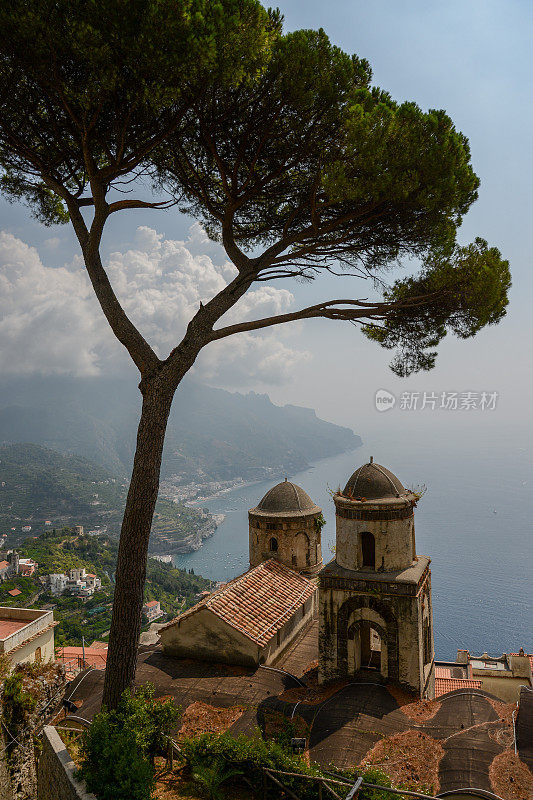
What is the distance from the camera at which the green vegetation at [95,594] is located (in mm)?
57594

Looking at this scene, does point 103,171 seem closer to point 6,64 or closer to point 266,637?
point 6,64

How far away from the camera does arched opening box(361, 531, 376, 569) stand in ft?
41.7

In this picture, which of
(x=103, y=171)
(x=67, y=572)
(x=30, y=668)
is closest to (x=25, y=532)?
(x=67, y=572)

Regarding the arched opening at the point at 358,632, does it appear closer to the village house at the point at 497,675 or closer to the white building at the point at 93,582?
the village house at the point at 497,675

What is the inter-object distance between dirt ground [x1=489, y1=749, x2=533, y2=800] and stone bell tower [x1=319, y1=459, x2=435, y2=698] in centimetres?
298

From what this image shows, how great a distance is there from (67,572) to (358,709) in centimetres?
7997

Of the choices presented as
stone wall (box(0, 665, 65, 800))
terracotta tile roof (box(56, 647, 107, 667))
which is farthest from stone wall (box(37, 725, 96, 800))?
terracotta tile roof (box(56, 647, 107, 667))

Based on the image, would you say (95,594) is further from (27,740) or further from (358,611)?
(358,611)

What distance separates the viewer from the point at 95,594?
72625 millimetres

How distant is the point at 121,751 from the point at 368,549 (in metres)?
8.23

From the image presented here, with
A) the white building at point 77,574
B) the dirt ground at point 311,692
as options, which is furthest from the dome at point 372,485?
the white building at point 77,574

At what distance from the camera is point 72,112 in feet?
25.7

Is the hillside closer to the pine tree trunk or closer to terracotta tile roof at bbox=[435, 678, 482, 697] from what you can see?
terracotta tile roof at bbox=[435, 678, 482, 697]

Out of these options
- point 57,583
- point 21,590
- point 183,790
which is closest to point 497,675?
point 183,790
